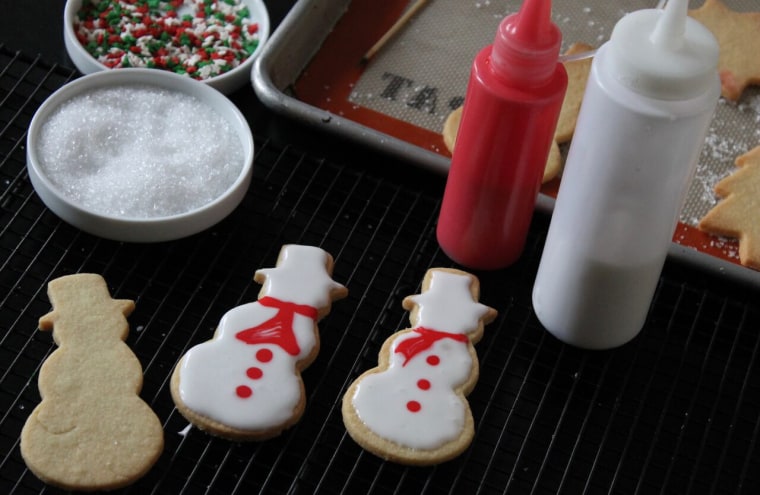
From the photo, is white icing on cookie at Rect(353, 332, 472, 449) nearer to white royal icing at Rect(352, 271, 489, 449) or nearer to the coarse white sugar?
white royal icing at Rect(352, 271, 489, 449)

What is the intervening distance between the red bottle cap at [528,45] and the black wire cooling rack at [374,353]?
26 centimetres

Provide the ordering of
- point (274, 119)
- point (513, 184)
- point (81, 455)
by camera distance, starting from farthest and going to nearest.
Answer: point (274, 119)
point (513, 184)
point (81, 455)

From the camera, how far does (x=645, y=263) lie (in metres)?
1.06

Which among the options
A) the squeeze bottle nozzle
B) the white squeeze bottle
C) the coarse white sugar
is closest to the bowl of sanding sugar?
the coarse white sugar

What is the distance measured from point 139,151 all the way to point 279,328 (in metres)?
0.29

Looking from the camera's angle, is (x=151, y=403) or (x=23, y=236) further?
(x=23, y=236)

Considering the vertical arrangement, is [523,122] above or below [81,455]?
above

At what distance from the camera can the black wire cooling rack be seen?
1035mm

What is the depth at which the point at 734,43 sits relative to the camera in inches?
58.6

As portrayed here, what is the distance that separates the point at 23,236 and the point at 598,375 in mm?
625

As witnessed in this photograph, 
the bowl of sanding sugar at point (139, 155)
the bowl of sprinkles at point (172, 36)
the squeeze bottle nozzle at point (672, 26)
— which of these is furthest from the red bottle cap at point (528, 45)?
the bowl of sprinkles at point (172, 36)

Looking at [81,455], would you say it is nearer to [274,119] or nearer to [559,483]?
[559,483]

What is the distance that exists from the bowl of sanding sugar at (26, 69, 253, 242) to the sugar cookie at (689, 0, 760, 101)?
64 centimetres

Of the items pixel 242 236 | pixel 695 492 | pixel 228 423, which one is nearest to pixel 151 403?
pixel 228 423
